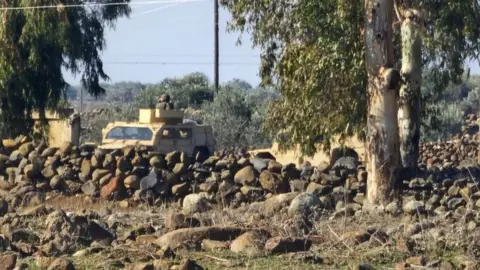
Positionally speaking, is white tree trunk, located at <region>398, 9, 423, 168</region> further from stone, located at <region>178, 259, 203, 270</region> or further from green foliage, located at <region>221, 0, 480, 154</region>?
stone, located at <region>178, 259, 203, 270</region>

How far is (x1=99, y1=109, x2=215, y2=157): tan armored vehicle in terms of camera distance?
30.7m

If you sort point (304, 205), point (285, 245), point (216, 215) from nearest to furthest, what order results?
point (285, 245), point (216, 215), point (304, 205)

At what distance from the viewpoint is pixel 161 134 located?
30.9m

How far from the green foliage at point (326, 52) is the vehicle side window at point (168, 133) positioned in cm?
721

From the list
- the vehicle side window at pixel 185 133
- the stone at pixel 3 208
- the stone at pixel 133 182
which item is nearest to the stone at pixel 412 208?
the stone at pixel 3 208

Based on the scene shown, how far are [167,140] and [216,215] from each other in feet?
55.3

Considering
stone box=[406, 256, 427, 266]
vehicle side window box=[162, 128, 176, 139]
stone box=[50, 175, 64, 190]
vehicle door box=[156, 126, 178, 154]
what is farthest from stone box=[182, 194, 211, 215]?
vehicle side window box=[162, 128, 176, 139]

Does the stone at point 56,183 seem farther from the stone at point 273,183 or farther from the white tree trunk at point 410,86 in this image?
the white tree trunk at point 410,86

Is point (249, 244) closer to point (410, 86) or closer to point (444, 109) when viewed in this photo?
point (410, 86)

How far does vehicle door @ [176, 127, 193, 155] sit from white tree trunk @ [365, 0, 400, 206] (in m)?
14.9

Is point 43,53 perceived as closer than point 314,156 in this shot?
No

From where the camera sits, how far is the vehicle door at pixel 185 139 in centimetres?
A: 3219

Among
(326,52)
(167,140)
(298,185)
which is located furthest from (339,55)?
(167,140)

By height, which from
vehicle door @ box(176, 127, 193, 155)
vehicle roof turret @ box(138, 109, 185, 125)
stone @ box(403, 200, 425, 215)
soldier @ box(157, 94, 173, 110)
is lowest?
stone @ box(403, 200, 425, 215)
